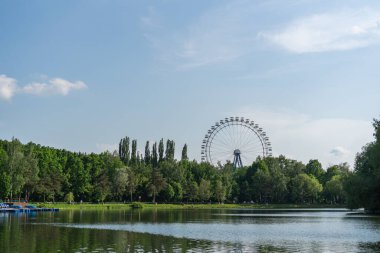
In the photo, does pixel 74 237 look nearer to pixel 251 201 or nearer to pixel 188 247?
pixel 188 247

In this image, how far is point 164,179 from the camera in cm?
14925

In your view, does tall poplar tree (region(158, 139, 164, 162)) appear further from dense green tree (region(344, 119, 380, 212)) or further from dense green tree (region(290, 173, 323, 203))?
dense green tree (region(344, 119, 380, 212))

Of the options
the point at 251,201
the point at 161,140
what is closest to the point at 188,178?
the point at 161,140

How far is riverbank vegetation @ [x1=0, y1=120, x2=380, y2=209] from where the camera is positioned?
96975 mm

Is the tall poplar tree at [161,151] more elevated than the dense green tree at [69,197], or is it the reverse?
the tall poplar tree at [161,151]

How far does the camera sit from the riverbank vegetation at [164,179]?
9698 cm

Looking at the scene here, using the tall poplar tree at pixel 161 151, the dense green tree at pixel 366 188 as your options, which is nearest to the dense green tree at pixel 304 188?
the tall poplar tree at pixel 161 151

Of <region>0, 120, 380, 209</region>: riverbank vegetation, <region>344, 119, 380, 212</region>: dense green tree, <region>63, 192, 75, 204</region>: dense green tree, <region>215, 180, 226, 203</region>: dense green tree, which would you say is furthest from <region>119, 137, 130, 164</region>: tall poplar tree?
<region>344, 119, 380, 212</region>: dense green tree

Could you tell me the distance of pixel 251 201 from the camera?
592 ft

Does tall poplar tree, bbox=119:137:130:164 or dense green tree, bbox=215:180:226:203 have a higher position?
tall poplar tree, bbox=119:137:130:164

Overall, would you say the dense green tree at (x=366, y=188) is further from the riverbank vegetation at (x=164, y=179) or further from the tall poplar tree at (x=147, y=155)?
the tall poplar tree at (x=147, y=155)

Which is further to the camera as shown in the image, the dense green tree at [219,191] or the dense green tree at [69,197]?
the dense green tree at [219,191]

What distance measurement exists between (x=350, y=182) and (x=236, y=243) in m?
51.8

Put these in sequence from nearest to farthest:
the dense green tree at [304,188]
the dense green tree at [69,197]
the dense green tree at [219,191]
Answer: the dense green tree at [69,197] < the dense green tree at [219,191] < the dense green tree at [304,188]
